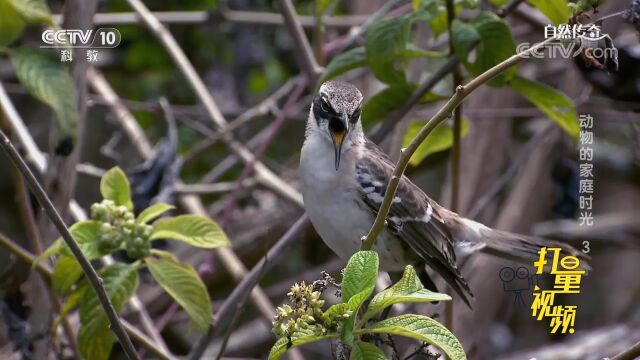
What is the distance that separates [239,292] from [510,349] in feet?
9.28

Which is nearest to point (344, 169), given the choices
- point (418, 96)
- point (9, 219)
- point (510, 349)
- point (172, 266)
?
point (418, 96)

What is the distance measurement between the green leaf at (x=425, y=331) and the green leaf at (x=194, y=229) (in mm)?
1001

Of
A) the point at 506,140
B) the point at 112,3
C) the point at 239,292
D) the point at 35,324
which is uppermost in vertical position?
the point at 112,3

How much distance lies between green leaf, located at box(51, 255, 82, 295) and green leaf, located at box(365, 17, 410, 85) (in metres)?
1.12

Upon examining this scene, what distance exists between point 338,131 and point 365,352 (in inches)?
51.2

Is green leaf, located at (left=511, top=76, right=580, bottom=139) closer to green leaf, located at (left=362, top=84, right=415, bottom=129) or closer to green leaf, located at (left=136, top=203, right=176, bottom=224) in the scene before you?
green leaf, located at (left=362, top=84, right=415, bottom=129)

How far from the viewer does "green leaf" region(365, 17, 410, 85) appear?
10.1 feet

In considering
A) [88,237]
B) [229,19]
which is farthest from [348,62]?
[229,19]

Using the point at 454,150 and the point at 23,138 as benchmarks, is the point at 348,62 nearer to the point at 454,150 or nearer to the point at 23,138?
the point at 454,150

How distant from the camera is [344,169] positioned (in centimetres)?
329

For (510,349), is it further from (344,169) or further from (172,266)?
(172,266)

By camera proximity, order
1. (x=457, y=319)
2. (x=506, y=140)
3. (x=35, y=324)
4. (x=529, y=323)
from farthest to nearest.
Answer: (x=529, y=323), (x=506, y=140), (x=457, y=319), (x=35, y=324)

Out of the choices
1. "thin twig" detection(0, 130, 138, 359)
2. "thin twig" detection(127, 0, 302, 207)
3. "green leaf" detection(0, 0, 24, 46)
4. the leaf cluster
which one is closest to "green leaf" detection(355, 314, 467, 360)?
the leaf cluster

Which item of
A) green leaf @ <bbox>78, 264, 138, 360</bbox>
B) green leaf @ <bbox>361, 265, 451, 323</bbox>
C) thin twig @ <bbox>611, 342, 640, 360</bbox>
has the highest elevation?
green leaf @ <bbox>361, 265, 451, 323</bbox>
